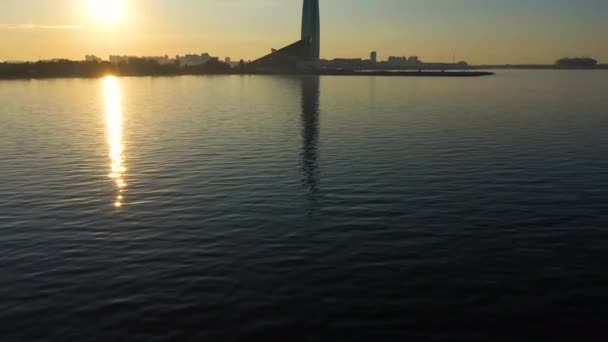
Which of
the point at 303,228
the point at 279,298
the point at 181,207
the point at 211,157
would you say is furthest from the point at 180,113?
the point at 279,298

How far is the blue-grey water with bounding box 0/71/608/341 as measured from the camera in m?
18.1

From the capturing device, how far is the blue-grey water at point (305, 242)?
18.1 m

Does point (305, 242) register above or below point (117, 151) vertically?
below

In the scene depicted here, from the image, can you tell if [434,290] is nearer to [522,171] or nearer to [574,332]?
[574,332]

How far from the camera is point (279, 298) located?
19.7 m

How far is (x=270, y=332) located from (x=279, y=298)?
7.98 feet

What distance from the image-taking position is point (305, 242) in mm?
25797

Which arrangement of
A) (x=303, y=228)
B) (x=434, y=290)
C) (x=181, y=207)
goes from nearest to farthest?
(x=434, y=290), (x=303, y=228), (x=181, y=207)

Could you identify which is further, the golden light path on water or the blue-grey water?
the golden light path on water

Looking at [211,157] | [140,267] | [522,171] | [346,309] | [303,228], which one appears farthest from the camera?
[211,157]

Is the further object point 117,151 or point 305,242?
point 117,151

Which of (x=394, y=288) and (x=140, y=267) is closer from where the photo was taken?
(x=394, y=288)

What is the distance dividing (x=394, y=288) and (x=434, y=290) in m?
1.57

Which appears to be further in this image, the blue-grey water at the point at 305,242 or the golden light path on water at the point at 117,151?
the golden light path on water at the point at 117,151
